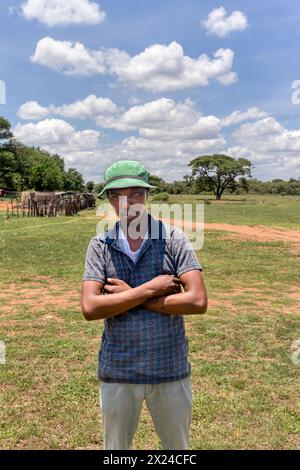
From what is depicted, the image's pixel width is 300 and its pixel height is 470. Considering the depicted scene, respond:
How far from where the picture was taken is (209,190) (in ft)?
221

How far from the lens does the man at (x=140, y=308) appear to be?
80.7 inches

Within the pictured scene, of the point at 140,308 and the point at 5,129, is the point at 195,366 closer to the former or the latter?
the point at 140,308

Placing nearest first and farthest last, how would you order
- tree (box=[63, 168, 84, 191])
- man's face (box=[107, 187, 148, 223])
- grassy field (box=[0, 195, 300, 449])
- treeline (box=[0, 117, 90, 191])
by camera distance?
man's face (box=[107, 187, 148, 223])
grassy field (box=[0, 195, 300, 449])
treeline (box=[0, 117, 90, 191])
tree (box=[63, 168, 84, 191])

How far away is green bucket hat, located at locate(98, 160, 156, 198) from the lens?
6.78 ft

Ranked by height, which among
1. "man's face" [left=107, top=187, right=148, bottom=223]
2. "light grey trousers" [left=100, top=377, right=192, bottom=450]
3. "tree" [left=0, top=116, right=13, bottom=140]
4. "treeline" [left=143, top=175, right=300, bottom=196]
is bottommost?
"light grey trousers" [left=100, top=377, right=192, bottom=450]

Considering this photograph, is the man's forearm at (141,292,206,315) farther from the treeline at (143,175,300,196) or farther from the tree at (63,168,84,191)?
the tree at (63,168,84,191)

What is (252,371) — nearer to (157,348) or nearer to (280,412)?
(280,412)

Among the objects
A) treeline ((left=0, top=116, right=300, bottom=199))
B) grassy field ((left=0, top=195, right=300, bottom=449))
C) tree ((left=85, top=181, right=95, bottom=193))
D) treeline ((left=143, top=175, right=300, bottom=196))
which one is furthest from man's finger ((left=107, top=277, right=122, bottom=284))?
tree ((left=85, top=181, right=95, bottom=193))

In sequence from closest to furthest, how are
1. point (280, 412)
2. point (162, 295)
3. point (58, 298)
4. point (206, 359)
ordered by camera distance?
point (162, 295)
point (280, 412)
point (206, 359)
point (58, 298)

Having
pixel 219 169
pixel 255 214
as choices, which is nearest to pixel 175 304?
pixel 255 214

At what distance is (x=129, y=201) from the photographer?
213 centimetres

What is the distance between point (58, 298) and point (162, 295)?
6319 millimetres

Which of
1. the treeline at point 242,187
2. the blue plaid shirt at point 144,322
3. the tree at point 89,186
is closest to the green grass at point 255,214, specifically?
the treeline at point 242,187

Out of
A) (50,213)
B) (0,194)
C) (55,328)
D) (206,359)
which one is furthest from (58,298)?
(0,194)
